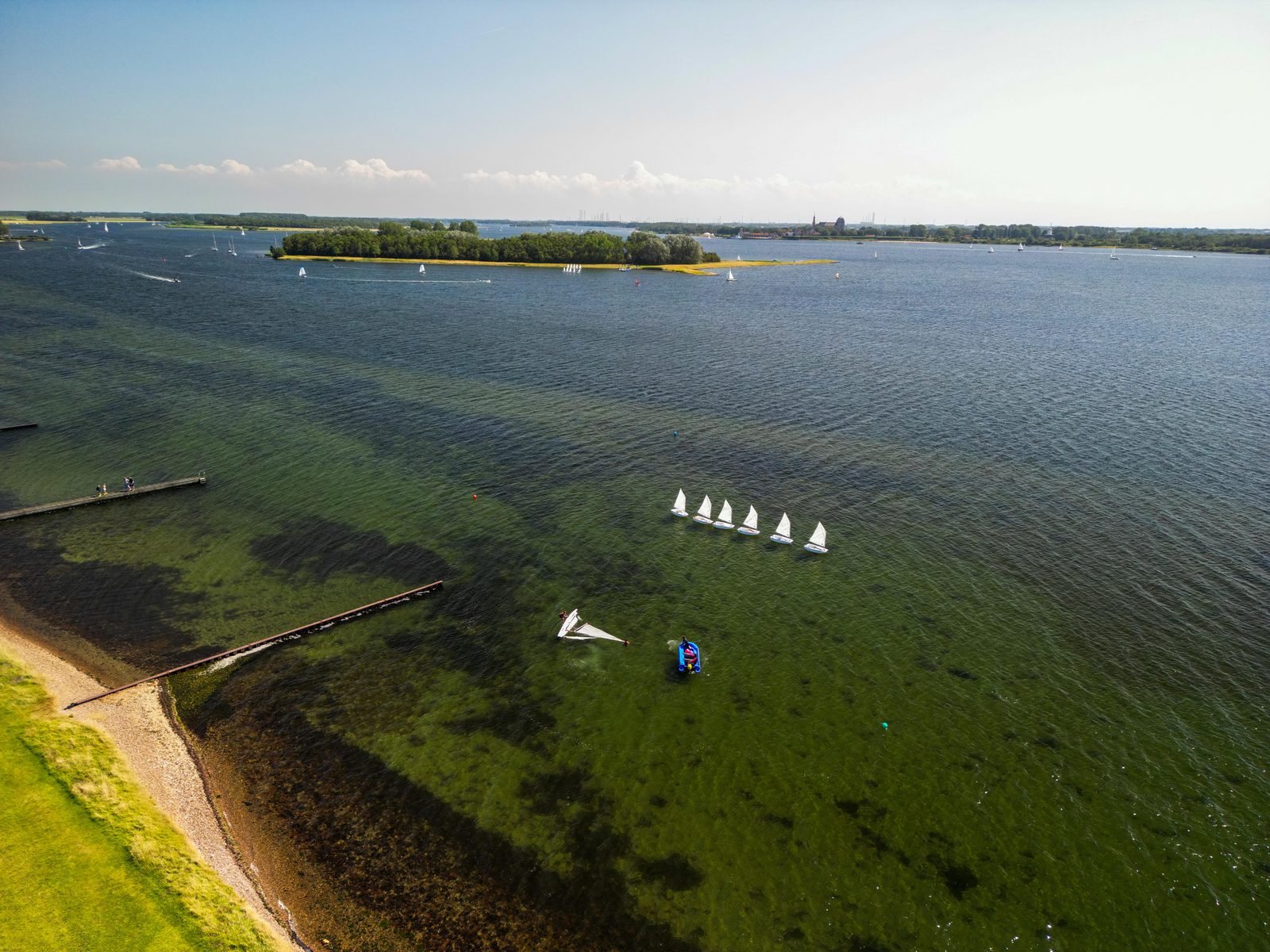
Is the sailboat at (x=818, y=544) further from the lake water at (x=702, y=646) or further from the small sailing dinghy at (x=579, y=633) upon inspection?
the small sailing dinghy at (x=579, y=633)

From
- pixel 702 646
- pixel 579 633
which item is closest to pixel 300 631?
pixel 579 633

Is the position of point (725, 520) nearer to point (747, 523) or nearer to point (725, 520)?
point (725, 520)

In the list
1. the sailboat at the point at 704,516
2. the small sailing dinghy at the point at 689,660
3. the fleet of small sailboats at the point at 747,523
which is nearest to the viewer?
the small sailing dinghy at the point at 689,660

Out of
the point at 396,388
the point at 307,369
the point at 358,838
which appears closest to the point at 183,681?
the point at 358,838

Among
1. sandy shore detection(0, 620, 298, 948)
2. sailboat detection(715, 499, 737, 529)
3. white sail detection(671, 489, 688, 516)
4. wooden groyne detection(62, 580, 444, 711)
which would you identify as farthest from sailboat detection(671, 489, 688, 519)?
sandy shore detection(0, 620, 298, 948)

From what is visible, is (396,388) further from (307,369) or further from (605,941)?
(605,941)

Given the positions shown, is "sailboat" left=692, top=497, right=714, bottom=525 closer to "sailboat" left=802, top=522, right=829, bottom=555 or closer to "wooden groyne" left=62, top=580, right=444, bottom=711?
"sailboat" left=802, top=522, right=829, bottom=555

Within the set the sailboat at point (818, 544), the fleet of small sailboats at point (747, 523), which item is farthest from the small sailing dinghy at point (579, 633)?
the sailboat at point (818, 544)
